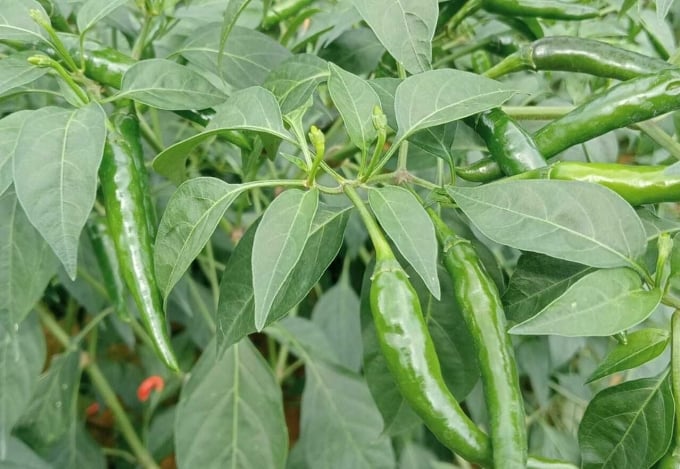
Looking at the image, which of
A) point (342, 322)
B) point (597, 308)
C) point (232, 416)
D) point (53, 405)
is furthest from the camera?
point (342, 322)

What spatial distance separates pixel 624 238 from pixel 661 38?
59 cm

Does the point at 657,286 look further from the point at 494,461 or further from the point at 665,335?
the point at 494,461

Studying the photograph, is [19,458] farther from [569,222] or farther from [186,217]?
[569,222]

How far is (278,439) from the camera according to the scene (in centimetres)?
103

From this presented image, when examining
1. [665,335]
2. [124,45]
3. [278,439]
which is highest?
[665,335]

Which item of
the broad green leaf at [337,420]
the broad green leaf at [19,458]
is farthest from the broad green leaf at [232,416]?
the broad green leaf at [19,458]

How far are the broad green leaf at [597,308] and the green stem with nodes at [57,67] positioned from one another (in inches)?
18.1

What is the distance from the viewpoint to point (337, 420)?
1211 millimetres

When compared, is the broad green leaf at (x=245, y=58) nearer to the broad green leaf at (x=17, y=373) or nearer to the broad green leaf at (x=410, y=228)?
the broad green leaf at (x=410, y=228)

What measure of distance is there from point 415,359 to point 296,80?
32cm

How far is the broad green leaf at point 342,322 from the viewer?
1449mm

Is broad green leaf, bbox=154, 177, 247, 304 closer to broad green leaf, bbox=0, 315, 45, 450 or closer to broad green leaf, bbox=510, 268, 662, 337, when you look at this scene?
broad green leaf, bbox=510, 268, 662, 337

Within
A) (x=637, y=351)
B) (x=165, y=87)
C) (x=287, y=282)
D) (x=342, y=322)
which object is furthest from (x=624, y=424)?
(x=342, y=322)

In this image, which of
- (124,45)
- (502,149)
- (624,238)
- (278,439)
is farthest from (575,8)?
(124,45)
